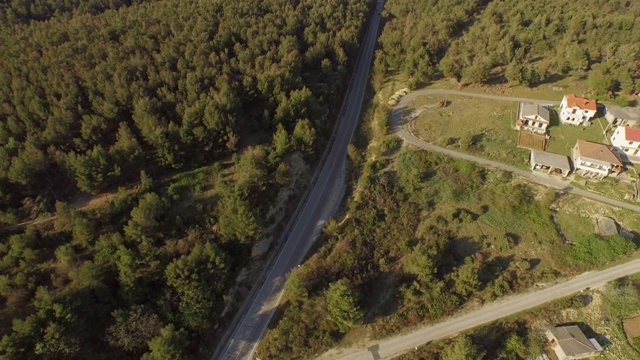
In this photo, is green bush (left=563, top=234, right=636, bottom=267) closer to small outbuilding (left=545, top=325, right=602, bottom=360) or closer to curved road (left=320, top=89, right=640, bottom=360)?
curved road (left=320, top=89, right=640, bottom=360)

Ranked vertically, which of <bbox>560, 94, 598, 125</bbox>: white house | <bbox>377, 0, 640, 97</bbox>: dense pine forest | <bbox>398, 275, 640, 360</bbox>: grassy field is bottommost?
<bbox>398, 275, 640, 360</bbox>: grassy field

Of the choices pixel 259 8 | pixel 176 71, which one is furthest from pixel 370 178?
pixel 259 8

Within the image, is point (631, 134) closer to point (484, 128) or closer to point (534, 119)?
point (534, 119)

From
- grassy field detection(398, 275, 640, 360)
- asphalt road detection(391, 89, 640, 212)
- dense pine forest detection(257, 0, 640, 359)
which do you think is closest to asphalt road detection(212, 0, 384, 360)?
dense pine forest detection(257, 0, 640, 359)

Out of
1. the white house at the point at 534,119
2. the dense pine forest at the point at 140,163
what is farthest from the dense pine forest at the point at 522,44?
the dense pine forest at the point at 140,163

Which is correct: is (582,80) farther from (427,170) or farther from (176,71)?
(176,71)

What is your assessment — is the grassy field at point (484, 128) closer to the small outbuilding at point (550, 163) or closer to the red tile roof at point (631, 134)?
the small outbuilding at point (550, 163)
